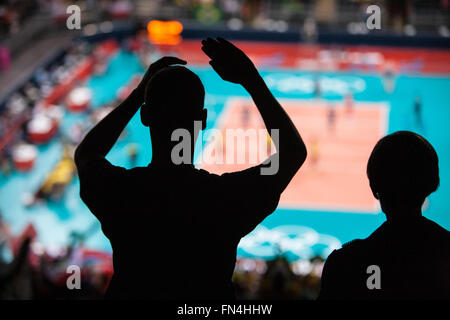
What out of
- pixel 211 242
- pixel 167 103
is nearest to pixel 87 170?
pixel 167 103

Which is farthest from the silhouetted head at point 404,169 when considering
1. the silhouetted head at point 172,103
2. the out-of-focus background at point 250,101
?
the out-of-focus background at point 250,101

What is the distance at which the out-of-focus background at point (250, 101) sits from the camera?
14.7m

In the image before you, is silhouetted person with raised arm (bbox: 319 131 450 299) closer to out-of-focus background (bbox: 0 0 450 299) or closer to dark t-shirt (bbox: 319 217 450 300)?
dark t-shirt (bbox: 319 217 450 300)

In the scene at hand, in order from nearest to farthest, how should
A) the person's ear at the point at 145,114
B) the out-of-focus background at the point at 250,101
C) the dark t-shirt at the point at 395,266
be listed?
the dark t-shirt at the point at 395,266, the person's ear at the point at 145,114, the out-of-focus background at the point at 250,101

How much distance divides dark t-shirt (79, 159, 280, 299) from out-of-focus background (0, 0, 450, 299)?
6.83 meters

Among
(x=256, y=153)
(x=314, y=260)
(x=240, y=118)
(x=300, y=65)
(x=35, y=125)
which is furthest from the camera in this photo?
(x=300, y=65)

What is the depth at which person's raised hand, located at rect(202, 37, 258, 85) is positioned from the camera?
210cm

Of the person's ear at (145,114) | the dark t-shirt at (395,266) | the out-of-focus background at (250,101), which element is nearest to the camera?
the dark t-shirt at (395,266)

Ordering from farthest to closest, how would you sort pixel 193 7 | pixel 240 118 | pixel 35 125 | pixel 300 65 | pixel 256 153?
pixel 193 7 < pixel 300 65 < pixel 240 118 < pixel 35 125 < pixel 256 153

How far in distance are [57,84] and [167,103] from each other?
21.9 meters

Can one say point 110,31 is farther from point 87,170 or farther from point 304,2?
point 87,170

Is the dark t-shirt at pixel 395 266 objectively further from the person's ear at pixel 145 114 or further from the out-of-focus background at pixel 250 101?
the out-of-focus background at pixel 250 101

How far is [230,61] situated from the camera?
2117 millimetres

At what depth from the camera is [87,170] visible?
7.11 feet
